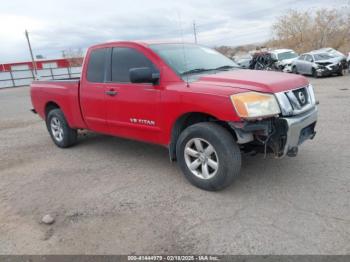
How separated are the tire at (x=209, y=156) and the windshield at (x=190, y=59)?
0.86 metres

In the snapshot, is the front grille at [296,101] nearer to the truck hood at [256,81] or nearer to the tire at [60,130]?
the truck hood at [256,81]

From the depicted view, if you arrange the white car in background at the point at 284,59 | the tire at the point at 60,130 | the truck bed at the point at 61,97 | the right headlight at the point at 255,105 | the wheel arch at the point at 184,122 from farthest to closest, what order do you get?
the white car in background at the point at 284,59 → the tire at the point at 60,130 → the truck bed at the point at 61,97 → the wheel arch at the point at 184,122 → the right headlight at the point at 255,105

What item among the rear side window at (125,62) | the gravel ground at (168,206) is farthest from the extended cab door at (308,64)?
the rear side window at (125,62)

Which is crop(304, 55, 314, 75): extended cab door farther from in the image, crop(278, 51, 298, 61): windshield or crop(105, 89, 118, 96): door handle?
crop(105, 89, 118, 96): door handle

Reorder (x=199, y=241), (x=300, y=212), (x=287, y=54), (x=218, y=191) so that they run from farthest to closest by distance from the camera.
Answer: (x=287, y=54), (x=218, y=191), (x=300, y=212), (x=199, y=241)

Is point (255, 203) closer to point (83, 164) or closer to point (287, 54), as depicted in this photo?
point (83, 164)

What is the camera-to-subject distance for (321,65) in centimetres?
1745

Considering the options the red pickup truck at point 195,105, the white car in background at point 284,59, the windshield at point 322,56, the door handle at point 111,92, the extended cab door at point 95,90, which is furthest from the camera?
the white car in background at point 284,59

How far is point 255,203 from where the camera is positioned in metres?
3.54

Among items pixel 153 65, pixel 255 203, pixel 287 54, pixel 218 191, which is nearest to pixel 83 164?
pixel 153 65

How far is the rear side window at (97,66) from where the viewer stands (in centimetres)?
510

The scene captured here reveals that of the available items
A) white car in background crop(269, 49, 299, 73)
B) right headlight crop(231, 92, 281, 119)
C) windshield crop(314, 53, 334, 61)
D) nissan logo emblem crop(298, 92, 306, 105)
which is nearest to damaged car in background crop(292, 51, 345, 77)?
windshield crop(314, 53, 334, 61)

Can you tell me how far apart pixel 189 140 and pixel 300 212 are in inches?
57.0

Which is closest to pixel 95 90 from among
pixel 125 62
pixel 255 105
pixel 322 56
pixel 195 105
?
pixel 125 62
